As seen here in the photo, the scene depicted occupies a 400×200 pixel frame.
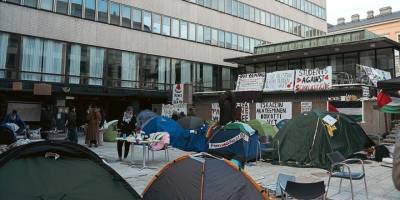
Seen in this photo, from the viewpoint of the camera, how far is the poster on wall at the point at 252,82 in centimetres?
2569

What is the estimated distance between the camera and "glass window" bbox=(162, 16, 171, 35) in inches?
1275

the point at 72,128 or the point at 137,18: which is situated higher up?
the point at 137,18

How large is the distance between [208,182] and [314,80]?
712 inches

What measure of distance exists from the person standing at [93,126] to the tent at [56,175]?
39.1 feet

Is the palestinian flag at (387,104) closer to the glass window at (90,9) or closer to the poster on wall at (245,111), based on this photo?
the poster on wall at (245,111)

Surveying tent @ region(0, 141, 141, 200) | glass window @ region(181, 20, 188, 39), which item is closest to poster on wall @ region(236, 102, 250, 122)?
glass window @ region(181, 20, 188, 39)

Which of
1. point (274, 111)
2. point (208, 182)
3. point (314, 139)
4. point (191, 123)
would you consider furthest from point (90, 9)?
point (208, 182)

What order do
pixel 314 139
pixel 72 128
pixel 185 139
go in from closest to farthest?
pixel 314 139
pixel 185 139
pixel 72 128

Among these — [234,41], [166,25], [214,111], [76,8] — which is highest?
[166,25]

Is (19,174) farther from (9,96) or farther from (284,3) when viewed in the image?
(284,3)

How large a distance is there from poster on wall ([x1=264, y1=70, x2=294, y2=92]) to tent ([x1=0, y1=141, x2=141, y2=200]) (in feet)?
64.2

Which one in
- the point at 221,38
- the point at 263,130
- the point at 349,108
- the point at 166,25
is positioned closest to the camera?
the point at 263,130

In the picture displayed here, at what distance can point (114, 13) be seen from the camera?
95.5ft

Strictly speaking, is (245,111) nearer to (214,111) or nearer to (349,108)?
(214,111)
